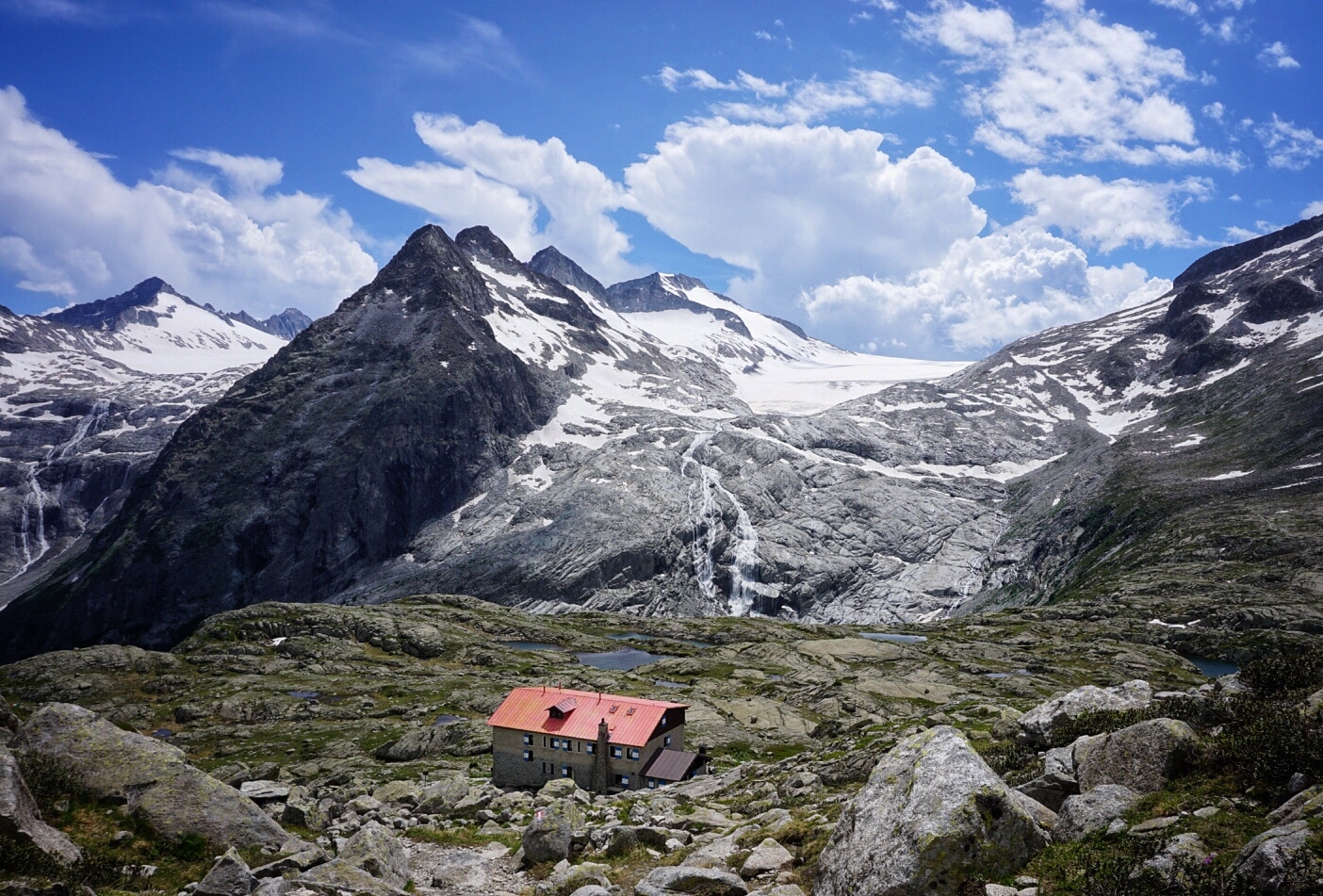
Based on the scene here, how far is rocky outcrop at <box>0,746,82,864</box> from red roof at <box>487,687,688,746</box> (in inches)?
1632

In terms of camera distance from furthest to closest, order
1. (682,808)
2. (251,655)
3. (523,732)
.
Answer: (251,655) < (523,732) < (682,808)

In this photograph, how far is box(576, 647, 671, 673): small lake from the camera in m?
146

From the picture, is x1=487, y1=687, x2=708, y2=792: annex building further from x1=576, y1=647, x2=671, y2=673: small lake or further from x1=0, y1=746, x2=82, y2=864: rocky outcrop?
x1=576, y1=647, x2=671, y2=673: small lake

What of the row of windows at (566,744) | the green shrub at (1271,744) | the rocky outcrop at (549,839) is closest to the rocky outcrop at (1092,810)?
the green shrub at (1271,744)

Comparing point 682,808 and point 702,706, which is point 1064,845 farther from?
point 702,706

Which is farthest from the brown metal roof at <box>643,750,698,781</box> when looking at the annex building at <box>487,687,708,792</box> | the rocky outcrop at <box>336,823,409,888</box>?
the rocky outcrop at <box>336,823,409,888</box>

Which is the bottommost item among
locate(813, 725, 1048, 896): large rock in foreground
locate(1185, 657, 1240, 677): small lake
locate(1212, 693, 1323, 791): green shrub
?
locate(1185, 657, 1240, 677): small lake

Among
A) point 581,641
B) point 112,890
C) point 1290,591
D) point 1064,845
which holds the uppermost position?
point 1064,845

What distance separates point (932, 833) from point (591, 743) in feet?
147

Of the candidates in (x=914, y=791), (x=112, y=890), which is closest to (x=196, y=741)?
(x=112, y=890)

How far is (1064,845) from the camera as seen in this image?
1561cm

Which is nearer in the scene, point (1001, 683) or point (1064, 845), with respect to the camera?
point (1064, 845)

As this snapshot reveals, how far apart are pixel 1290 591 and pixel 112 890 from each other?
17483 cm

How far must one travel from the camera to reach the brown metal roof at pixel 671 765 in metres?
54.5
